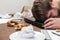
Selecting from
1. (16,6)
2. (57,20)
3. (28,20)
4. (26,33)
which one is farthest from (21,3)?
(26,33)

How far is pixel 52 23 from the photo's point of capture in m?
0.99

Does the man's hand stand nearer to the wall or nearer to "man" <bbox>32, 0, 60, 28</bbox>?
"man" <bbox>32, 0, 60, 28</bbox>

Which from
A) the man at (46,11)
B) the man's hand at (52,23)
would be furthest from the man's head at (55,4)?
the man's hand at (52,23)

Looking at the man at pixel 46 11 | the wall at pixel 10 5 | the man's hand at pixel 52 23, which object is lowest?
the wall at pixel 10 5

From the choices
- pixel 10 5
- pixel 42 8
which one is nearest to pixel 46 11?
pixel 42 8

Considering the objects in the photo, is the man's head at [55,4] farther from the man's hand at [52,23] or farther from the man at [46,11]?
the man's hand at [52,23]

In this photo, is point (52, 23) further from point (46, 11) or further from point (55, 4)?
point (55, 4)

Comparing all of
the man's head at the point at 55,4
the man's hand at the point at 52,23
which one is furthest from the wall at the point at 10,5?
the man's hand at the point at 52,23

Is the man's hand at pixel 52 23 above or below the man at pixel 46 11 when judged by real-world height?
below

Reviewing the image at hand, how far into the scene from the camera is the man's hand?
96 cm

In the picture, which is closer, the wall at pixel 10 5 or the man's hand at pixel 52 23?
the man's hand at pixel 52 23

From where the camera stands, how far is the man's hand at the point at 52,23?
37.9 inches

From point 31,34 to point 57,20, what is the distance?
1.23 ft

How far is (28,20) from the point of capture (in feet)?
3.97
